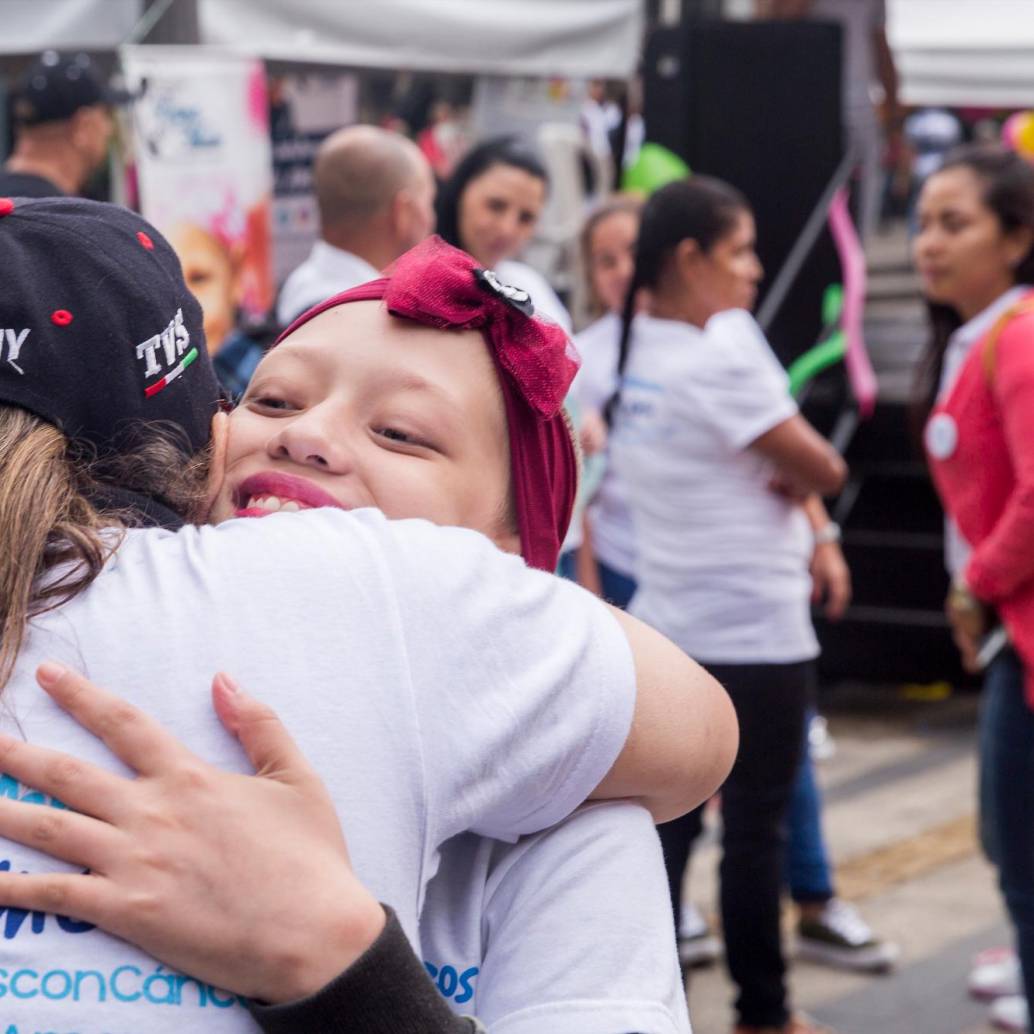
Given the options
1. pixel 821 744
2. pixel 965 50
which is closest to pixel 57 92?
pixel 821 744

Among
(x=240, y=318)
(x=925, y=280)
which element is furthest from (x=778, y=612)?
(x=240, y=318)

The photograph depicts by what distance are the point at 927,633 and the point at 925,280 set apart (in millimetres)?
3593

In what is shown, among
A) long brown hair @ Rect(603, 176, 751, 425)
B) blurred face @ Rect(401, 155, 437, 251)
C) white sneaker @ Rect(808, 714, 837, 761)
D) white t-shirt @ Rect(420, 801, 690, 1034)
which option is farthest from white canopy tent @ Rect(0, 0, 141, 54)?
white t-shirt @ Rect(420, 801, 690, 1034)

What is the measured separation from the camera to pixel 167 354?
118 cm

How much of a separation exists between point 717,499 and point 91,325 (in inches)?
117

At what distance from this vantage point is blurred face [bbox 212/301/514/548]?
4.15 ft

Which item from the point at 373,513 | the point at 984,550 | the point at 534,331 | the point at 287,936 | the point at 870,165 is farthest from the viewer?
A: the point at 870,165

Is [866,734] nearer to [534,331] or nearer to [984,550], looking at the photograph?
[984,550]

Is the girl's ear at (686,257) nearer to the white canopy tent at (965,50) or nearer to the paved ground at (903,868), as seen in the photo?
the paved ground at (903,868)

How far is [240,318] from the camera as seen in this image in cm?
489

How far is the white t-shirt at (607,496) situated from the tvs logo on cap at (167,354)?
3.64m

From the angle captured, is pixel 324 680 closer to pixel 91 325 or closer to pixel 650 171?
pixel 91 325

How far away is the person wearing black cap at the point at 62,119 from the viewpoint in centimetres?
449

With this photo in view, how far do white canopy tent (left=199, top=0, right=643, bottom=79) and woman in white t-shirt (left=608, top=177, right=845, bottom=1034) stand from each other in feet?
5.83
